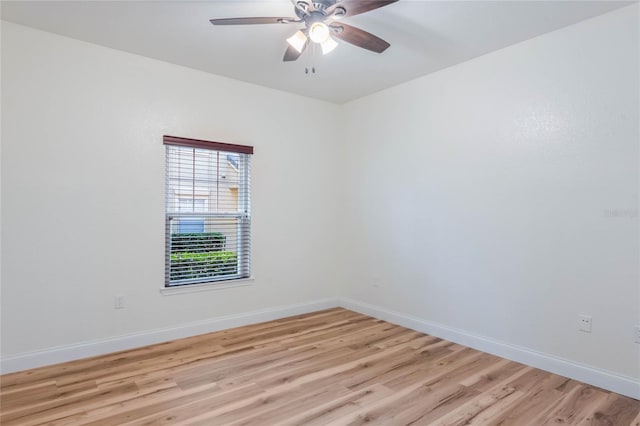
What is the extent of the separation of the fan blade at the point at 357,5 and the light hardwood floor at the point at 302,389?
2464mm

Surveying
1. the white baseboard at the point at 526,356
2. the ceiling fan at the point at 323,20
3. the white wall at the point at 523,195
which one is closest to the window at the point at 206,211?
the white wall at the point at 523,195

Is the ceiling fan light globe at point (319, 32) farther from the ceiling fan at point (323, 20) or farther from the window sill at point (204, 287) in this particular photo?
the window sill at point (204, 287)

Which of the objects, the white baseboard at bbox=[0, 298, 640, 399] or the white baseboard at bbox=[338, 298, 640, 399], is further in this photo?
the white baseboard at bbox=[0, 298, 640, 399]

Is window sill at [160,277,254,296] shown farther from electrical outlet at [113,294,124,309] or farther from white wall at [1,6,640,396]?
electrical outlet at [113,294,124,309]

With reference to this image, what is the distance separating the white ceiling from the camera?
102 inches

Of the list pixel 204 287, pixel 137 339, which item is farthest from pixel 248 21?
pixel 137 339

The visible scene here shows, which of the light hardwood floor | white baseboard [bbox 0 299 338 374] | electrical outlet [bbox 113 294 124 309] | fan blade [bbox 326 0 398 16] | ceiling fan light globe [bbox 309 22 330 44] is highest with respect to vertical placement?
fan blade [bbox 326 0 398 16]

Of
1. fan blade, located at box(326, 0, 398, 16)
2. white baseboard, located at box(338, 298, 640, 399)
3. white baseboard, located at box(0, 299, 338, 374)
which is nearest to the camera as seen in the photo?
fan blade, located at box(326, 0, 398, 16)

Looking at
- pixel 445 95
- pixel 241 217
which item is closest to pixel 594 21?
pixel 445 95

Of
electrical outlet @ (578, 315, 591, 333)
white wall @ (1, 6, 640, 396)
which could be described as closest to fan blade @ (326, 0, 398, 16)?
white wall @ (1, 6, 640, 396)

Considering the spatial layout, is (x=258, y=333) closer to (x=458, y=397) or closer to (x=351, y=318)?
(x=351, y=318)

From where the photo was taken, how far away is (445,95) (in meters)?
3.70

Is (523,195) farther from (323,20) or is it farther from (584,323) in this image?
(323,20)

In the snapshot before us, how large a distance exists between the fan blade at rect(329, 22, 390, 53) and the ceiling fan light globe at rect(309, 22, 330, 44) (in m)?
0.12
